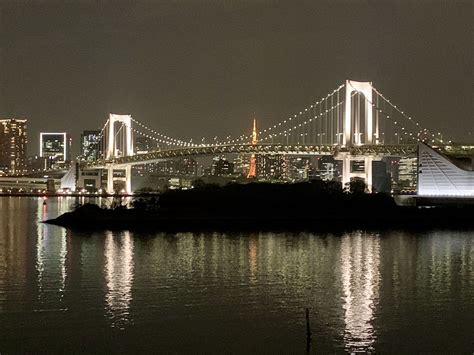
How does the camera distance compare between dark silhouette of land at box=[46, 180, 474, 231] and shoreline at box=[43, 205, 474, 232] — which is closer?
shoreline at box=[43, 205, 474, 232]

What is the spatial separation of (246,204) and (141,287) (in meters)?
12.2

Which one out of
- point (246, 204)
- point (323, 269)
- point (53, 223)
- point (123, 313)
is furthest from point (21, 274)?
point (246, 204)

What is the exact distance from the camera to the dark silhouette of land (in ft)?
65.4

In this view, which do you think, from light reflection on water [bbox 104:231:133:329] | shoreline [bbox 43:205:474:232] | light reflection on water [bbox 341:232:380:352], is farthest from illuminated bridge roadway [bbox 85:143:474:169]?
light reflection on water [bbox 104:231:133:329]

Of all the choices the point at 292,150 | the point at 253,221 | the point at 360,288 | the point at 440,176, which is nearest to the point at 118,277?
the point at 360,288

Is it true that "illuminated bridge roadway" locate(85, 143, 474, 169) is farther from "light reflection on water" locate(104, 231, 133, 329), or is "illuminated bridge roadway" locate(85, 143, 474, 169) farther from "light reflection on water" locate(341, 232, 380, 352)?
"light reflection on water" locate(104, 231, 133, 329)

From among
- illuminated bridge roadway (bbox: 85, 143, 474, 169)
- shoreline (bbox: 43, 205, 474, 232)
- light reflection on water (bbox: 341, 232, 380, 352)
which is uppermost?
illuminated bridge roadway (bbox: 85, 143, 474, 169)

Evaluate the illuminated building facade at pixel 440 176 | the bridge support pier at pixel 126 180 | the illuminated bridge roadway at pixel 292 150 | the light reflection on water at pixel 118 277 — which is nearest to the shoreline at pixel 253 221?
the light reflection on water at pixel 118 277

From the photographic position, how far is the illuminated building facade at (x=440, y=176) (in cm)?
2494

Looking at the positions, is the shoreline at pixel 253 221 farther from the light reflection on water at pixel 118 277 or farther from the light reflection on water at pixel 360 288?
the light reflection on water at pixel 360 288

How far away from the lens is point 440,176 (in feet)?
83.1

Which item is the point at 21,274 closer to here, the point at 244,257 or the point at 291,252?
the point at 244,257

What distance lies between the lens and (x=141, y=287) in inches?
393

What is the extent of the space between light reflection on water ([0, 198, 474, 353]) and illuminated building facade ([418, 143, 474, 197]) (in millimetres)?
9517
